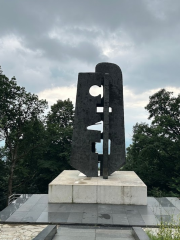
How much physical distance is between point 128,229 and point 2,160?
15.3m

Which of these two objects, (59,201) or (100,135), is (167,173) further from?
(59,201)

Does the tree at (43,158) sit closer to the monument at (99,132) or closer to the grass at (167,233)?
the monument at (99,132)

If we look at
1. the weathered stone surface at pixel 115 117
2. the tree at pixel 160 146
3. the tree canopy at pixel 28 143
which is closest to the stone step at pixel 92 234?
the weathered stone surface at pixel 115 117

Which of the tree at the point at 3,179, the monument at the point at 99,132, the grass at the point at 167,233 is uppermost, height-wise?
the monument at the point at 99,132

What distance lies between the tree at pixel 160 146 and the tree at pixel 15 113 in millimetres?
8021

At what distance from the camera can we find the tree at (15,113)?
16.0m

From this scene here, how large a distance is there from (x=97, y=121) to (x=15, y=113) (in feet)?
31.7

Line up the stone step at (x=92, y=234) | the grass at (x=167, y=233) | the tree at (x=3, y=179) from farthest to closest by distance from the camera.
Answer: the tree at (x=3, y=179), the stone step at (x=92, y=234), the grass at (x=167, y=233)

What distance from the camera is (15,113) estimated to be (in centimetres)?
1669

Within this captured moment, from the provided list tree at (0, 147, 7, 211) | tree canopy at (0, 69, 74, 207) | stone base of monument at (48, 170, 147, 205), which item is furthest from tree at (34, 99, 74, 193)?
stone base of monument at (48, 170, 147, 205)

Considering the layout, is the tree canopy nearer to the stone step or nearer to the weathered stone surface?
the weathered stone surface

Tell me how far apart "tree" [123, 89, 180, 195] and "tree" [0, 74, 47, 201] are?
8.02 m

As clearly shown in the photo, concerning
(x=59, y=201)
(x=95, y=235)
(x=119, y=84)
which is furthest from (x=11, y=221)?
(x=119, y=84)

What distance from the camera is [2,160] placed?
18375mm
